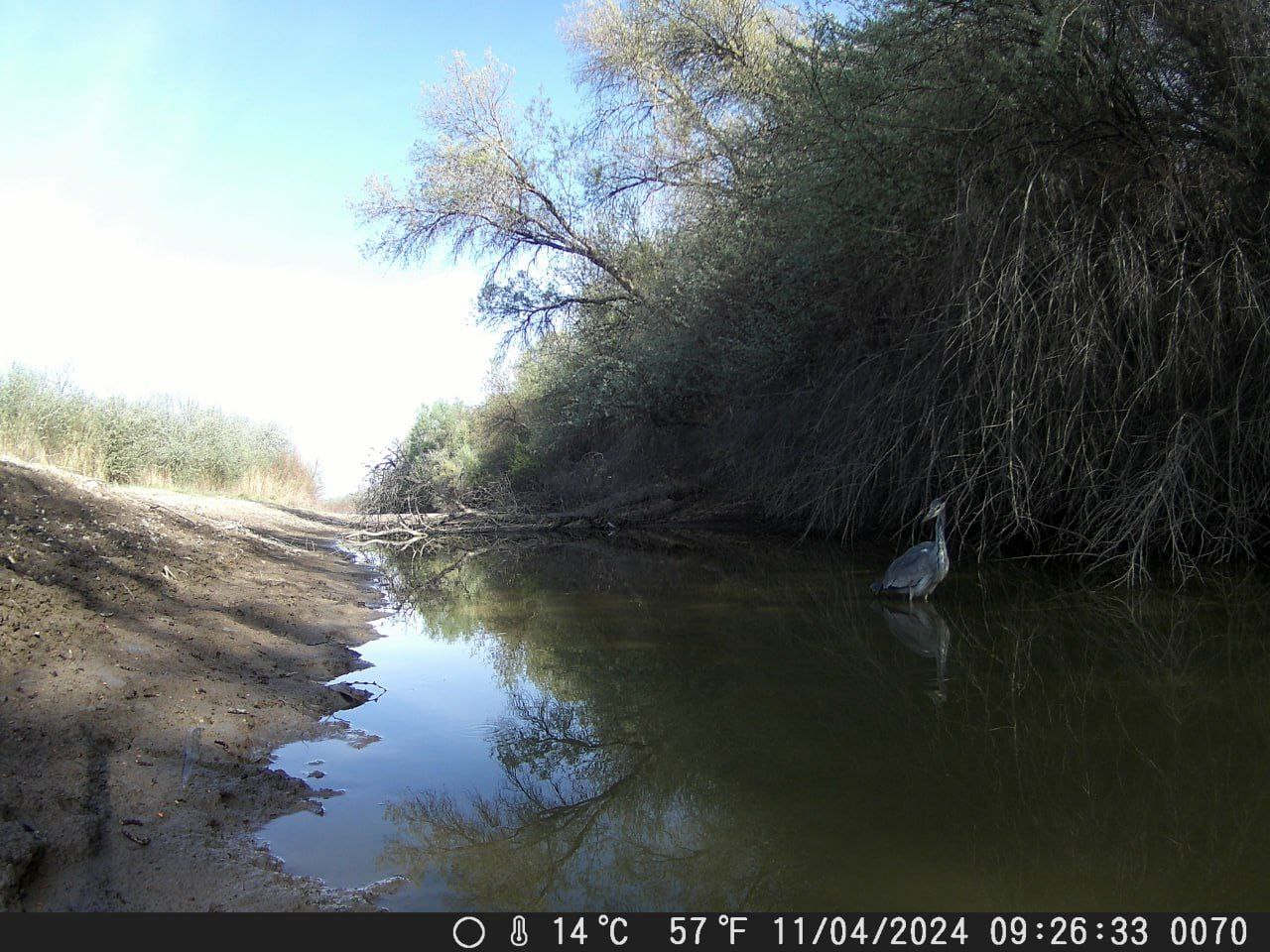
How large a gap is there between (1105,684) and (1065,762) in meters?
1.33

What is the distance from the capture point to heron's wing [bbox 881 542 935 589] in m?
7.11

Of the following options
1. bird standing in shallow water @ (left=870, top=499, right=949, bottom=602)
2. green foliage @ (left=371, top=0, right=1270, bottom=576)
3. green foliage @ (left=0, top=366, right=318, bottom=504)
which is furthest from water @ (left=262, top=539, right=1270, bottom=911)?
green foliage @ (left=0, top=366, right=318, bottom=504)

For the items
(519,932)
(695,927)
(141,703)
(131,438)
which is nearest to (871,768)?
(695,927)

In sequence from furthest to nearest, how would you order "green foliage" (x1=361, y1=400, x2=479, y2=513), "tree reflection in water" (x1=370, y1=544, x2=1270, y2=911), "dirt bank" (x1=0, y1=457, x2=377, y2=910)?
"green foliage" (x1=361, y1=400, x2=479, y2=513)
"tree reflection in water" (x1=370, y1=544, x2=1270, y2=911)
"dirt bank" (x1=0, y1=457, x2=377, y2=910)

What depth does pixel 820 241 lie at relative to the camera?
9.88 metres

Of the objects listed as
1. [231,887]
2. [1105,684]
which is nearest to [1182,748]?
[1105,684]

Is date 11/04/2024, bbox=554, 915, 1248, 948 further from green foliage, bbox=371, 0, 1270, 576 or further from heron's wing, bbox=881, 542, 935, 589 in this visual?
green foliage, bbox=371, 0, 1270, 576

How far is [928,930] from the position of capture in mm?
2285

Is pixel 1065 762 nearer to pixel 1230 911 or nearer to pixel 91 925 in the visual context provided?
pixel 1230 911

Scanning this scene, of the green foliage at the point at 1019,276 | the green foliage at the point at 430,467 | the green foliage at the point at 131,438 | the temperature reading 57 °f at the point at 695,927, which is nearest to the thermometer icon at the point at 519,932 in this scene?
the temperature reading 57 °f at the point at 695,927

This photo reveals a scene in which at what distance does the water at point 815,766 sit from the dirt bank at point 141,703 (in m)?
0.22

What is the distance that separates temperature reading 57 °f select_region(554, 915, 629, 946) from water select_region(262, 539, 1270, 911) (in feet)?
0.23

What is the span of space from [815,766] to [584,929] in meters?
1.41

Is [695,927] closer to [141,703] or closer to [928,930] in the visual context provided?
[928,930]
